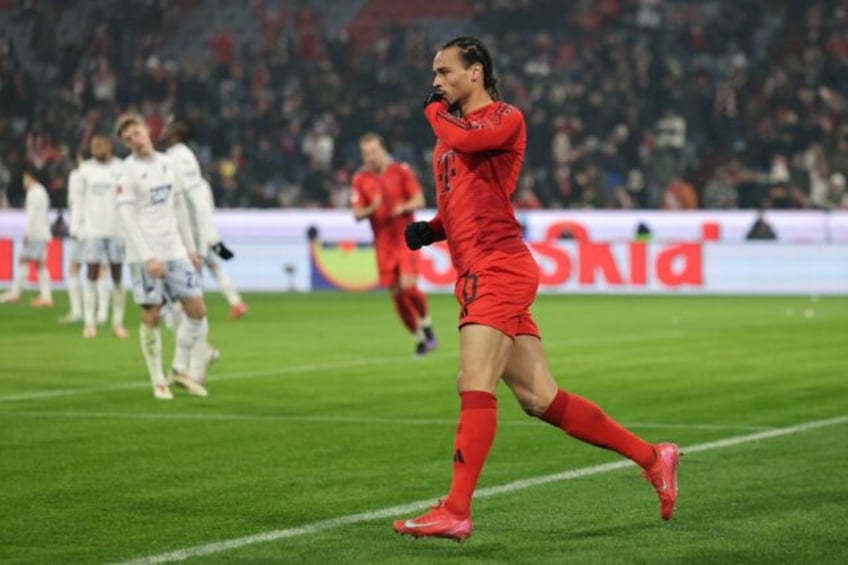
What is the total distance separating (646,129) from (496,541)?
29.2 metres

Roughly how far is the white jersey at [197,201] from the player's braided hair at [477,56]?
8069mm

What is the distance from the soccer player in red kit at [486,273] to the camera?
7.49m

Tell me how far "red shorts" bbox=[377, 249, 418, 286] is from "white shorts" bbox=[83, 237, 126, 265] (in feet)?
14.8

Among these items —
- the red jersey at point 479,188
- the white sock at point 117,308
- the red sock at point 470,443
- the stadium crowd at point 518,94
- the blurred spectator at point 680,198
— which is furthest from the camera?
the stadium crowd at point 518,94

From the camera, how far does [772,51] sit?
37.8 metres

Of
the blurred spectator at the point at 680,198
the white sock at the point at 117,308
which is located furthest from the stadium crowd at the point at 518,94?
the white sock at the point at 117,308

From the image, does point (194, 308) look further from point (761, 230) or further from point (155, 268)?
point (761, 230)

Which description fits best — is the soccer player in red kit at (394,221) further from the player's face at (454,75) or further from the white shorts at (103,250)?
the player's face at (454,75)

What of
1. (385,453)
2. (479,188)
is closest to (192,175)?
(385,453)

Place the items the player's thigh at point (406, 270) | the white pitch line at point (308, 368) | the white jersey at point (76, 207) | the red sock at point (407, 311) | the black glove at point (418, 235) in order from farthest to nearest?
the white jersey at point (76, 207) < the player's thigh at point (406, 270) < the red sock at point (407, 311) < the white pitch line at point (308, 368) < the black glove at point (418, 235)

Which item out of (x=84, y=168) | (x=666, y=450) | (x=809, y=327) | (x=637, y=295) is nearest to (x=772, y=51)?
(x=637, y=295)

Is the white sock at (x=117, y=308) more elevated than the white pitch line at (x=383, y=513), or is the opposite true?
the white sock at (x=117, y=308)

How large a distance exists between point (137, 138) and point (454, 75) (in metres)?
6.24

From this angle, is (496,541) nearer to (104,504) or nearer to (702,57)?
(104,504)
